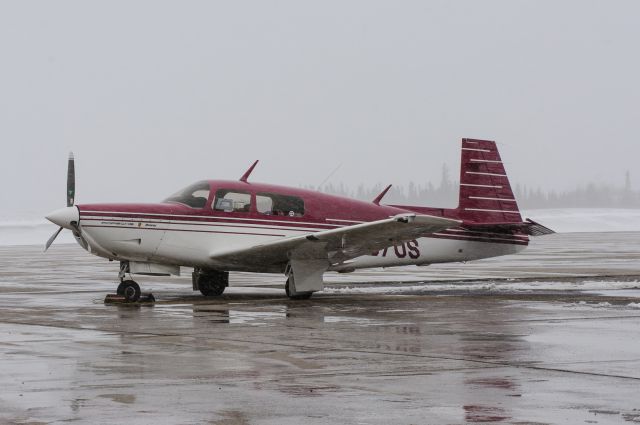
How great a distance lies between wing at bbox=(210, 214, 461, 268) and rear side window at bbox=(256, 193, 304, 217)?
828mm

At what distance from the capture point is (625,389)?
8.03 m

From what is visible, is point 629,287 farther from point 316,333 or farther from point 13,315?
point 13,315

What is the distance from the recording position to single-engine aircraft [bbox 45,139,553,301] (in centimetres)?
1734

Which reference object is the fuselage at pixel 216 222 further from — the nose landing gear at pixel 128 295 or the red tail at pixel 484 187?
the red tail at pixel 484 187

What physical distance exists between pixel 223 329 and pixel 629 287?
9.65m

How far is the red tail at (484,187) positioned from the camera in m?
20.9

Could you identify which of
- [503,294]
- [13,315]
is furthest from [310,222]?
[13,315]

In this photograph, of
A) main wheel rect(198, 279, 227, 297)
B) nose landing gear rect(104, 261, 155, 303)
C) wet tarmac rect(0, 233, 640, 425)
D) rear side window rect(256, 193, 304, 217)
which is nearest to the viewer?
wet tarmac rect(0, 233, 640, 425)

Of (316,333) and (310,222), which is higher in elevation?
(310,222)

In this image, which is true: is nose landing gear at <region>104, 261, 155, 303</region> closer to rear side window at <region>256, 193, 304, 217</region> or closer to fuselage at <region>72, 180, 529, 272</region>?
fuselage at <region>72, 180, 529, 272</region>

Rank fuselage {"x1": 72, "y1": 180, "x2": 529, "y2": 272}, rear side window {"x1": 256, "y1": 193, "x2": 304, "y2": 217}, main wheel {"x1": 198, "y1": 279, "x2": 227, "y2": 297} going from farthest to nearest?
main wheel {"x1": 198, "y1": 279, "x2": 227, "y2": 297}, rear side window {"x1": 256, "y1": 193, "x2": 304, "y2": 217}, fuselage {"x1": 72, "y1": 180, "x2": 529, "y2": 272}

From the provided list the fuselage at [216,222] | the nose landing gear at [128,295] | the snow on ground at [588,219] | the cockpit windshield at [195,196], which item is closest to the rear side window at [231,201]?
the fuselage at [216,222]

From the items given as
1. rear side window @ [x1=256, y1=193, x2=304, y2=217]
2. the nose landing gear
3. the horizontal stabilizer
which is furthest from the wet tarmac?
rear side window @ [x1=256, y1=193, x2=304, y2=217]

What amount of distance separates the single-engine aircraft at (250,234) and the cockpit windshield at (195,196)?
0.05 ft
